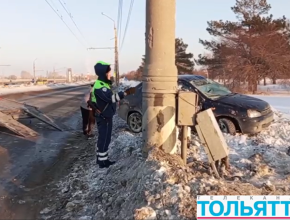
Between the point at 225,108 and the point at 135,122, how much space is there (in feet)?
8.83

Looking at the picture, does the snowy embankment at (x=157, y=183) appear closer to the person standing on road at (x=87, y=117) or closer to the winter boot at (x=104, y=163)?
the winter boot at (x=104, y=163)

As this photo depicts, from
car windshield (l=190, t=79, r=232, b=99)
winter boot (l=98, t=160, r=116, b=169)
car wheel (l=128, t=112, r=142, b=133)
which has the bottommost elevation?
winter boot (l=98, t=160, r=116, b=169)

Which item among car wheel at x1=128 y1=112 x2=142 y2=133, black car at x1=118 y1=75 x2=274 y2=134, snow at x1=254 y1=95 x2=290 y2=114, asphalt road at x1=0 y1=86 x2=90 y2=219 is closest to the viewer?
asphalt road at x1=0 y1=86 x2=90 y2=219

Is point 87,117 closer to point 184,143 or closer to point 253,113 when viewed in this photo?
point 253,113

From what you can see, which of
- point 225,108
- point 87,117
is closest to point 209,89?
point 225,108

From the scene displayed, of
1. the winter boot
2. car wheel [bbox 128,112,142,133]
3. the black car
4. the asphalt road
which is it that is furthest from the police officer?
car wheel [bbox 128,112,142,133]

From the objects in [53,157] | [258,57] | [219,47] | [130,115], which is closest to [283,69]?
[258,57]

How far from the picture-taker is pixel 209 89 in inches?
371

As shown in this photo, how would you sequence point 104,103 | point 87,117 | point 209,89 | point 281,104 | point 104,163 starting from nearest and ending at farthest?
1. point 104,163
2. point 104,103
3. point 209,89
4. point 87,117
5. point 281,104

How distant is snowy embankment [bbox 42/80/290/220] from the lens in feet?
12.2

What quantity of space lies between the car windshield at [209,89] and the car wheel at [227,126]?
842 mm

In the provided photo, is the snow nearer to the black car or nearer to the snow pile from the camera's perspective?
the black car

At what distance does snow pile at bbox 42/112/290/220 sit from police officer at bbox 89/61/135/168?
32 centimetres

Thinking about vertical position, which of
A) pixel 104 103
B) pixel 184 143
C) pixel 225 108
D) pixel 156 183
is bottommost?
pixel 156 183
